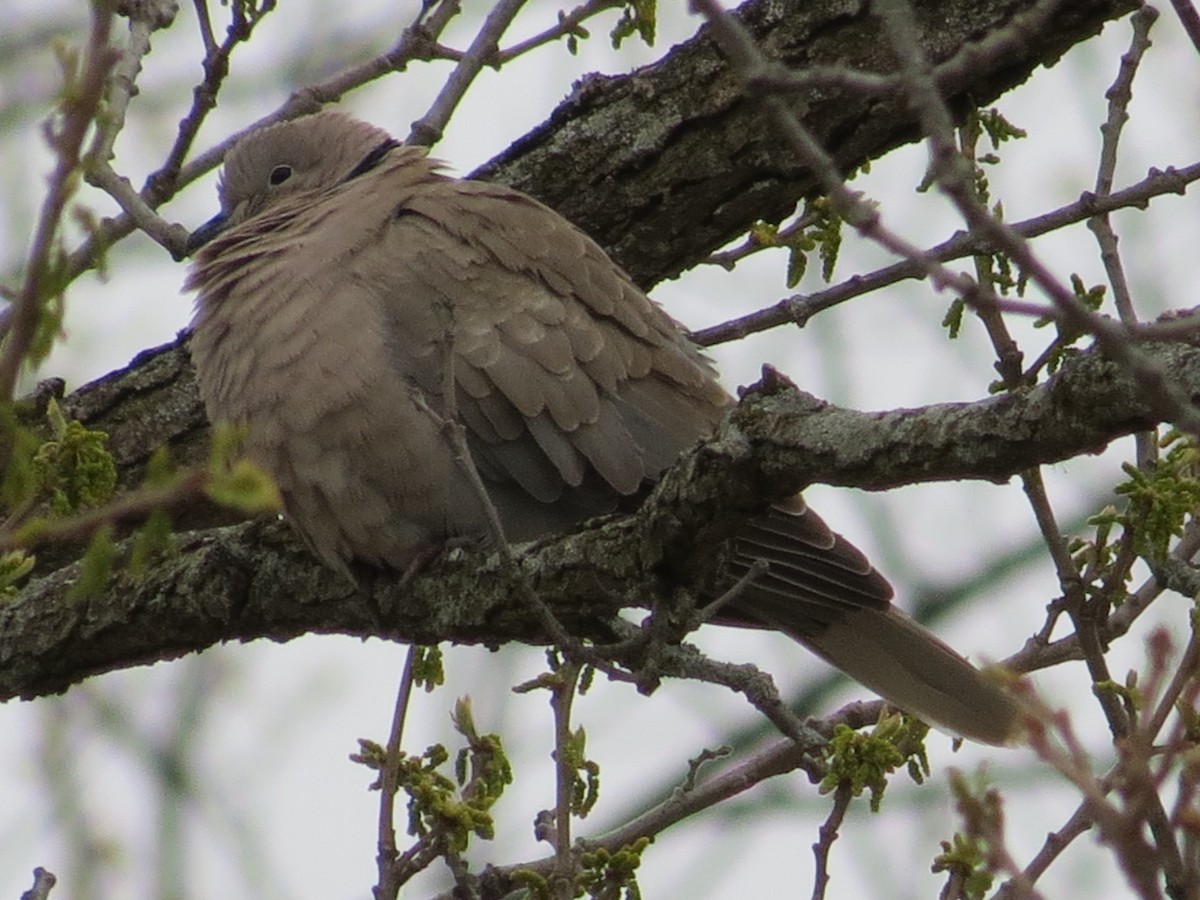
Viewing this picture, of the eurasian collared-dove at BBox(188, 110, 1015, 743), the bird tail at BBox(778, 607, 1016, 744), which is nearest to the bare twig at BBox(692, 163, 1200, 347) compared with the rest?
the eurasian collared-dove at BBox(188, 110, 1015, 743)

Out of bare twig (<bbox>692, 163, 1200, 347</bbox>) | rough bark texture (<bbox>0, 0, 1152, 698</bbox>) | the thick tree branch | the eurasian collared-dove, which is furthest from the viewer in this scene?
the eurasian collared-dove

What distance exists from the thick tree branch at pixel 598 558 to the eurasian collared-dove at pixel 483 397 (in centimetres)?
18

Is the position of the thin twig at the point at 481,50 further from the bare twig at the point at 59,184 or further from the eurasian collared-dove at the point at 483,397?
the bare twig at the point at 59,184

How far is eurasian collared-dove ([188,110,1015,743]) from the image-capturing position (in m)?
4.02

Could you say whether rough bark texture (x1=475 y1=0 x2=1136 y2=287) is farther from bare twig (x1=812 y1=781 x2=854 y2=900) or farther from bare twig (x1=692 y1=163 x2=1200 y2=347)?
bare twig (x1=812 y1=781 x2=854 y2=900)

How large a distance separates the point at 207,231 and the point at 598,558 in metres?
2.23

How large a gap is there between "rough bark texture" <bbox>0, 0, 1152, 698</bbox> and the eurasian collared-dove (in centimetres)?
23

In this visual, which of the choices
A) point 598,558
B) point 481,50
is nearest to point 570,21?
point 481,50

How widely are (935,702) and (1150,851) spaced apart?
8.84ft

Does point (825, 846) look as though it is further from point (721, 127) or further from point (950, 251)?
point (721, 127)

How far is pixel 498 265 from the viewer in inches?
169

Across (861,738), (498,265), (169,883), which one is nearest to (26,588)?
(498,265)

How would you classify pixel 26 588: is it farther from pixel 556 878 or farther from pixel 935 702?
pixel 935 702

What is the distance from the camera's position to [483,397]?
13.5 ft
